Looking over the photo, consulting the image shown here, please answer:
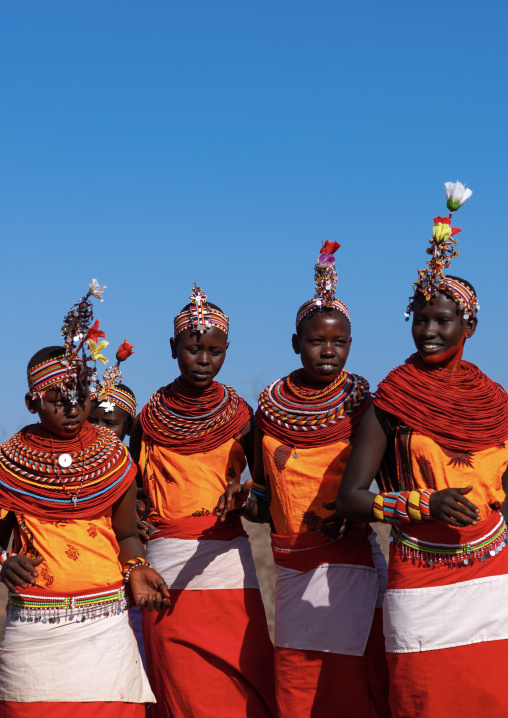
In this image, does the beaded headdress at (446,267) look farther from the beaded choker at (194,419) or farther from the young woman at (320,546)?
the beaded choker at (194,419)

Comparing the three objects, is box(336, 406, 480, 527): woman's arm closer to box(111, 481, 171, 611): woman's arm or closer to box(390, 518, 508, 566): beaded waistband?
box(390, 518, 508, 566): beaded waistband

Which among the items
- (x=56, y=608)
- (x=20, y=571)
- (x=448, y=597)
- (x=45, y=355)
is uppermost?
(x=45, y=355)

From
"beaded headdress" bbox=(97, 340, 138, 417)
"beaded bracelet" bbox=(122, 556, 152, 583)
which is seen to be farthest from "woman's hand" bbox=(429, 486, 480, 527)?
"beaded headdress" bbox=(97, 340, 138, 417)

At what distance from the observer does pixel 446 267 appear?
476 centimetres

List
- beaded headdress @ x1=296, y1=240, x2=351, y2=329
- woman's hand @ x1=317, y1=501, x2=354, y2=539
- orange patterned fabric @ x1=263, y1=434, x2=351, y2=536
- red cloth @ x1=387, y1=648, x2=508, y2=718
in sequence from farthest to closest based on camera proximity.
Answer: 1. beaded headdress @ x1=296, y1=240, x2=351, y2=329
2. orange patterned fabric @ x1=263, y1=434, x2=351, y2=536
3. woman's hand @ x1=317, y1=501, x2=354, y2=539
4. red cloth @ x1=387, y1=648, x2=508, y2=718

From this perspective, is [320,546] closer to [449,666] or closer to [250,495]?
[250,495]

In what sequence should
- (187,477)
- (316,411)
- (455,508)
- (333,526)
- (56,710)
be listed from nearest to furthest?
(455,508), (56,710), (333,526), (316,411), (187,477)

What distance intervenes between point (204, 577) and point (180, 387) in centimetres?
124

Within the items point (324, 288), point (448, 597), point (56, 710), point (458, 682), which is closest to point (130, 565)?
point (56, 710)

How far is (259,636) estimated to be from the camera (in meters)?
5.97

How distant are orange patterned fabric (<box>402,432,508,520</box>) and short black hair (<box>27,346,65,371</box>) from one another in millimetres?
1872

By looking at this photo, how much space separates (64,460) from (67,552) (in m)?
0.46

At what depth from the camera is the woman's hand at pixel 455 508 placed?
4113 mm

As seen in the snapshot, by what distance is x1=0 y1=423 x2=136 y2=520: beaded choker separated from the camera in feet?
15.4
